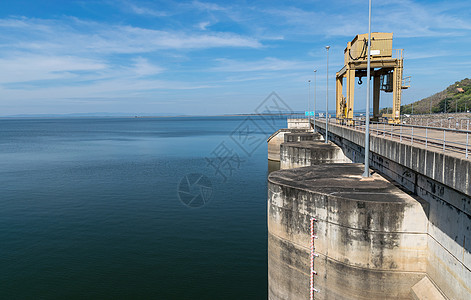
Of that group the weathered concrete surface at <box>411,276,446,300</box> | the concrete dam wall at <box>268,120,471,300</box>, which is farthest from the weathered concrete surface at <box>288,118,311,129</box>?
the weathered concrete surface at <box>411,276,446,300</box>

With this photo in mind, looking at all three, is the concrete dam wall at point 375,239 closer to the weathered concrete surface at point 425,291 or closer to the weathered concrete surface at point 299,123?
the weathered concrete surface at point 425,291

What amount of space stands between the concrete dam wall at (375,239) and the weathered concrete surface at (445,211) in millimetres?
31

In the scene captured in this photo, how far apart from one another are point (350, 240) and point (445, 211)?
3254 millimetres

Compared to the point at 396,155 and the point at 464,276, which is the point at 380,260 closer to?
the point at 464,276

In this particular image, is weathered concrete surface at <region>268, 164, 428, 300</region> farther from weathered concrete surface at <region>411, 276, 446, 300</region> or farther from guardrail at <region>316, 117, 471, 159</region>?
guardrail at <region>316, 117, 471, 159</region>

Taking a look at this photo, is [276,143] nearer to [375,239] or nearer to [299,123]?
[299,123]

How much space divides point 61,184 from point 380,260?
37.8 metres

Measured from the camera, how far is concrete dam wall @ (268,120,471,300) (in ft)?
34.4

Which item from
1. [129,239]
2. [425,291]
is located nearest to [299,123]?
[129,239]

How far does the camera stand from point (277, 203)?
15094 mm

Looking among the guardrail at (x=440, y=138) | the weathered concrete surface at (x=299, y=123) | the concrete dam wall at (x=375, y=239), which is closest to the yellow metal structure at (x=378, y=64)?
the guardrail at (x=440, y=138)

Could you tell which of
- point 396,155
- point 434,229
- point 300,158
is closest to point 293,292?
point 434,229

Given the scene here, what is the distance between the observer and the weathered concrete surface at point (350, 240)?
38.9 feet

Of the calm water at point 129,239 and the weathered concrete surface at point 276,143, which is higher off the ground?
the weathered concrete surface at point 276,143
